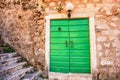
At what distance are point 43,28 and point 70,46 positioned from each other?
972 millimetres

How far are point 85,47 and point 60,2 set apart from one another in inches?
59.9

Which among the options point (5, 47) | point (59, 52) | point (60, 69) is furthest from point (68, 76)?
point (5, 47)

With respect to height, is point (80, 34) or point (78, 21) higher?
point (78, 21)

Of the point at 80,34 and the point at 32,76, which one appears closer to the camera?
the point at 32,76

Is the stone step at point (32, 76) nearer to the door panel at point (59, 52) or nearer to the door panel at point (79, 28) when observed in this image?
the door panel at point (59, 52)

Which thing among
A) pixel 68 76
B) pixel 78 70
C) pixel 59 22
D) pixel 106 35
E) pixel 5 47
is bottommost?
pixel 68 76

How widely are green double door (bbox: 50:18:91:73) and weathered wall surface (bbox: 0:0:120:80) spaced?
30 cm

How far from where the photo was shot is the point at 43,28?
5.91 metres

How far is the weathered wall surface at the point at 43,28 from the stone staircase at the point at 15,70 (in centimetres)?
28

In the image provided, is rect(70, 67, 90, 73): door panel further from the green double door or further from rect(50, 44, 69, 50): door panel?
rect(50, 44, 69, 50): door panel

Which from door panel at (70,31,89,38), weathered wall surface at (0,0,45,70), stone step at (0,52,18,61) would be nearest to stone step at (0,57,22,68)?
stone step at (0,52,18,61)

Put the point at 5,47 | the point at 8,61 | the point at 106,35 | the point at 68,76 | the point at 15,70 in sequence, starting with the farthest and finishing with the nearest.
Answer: the point at 5,47 → the point at 68,76 → the point at 106,35 → the point at 8,61 → the point at 15,70

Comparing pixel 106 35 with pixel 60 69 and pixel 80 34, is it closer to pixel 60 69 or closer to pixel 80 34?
pixel 80 34

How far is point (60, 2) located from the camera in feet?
19.2
